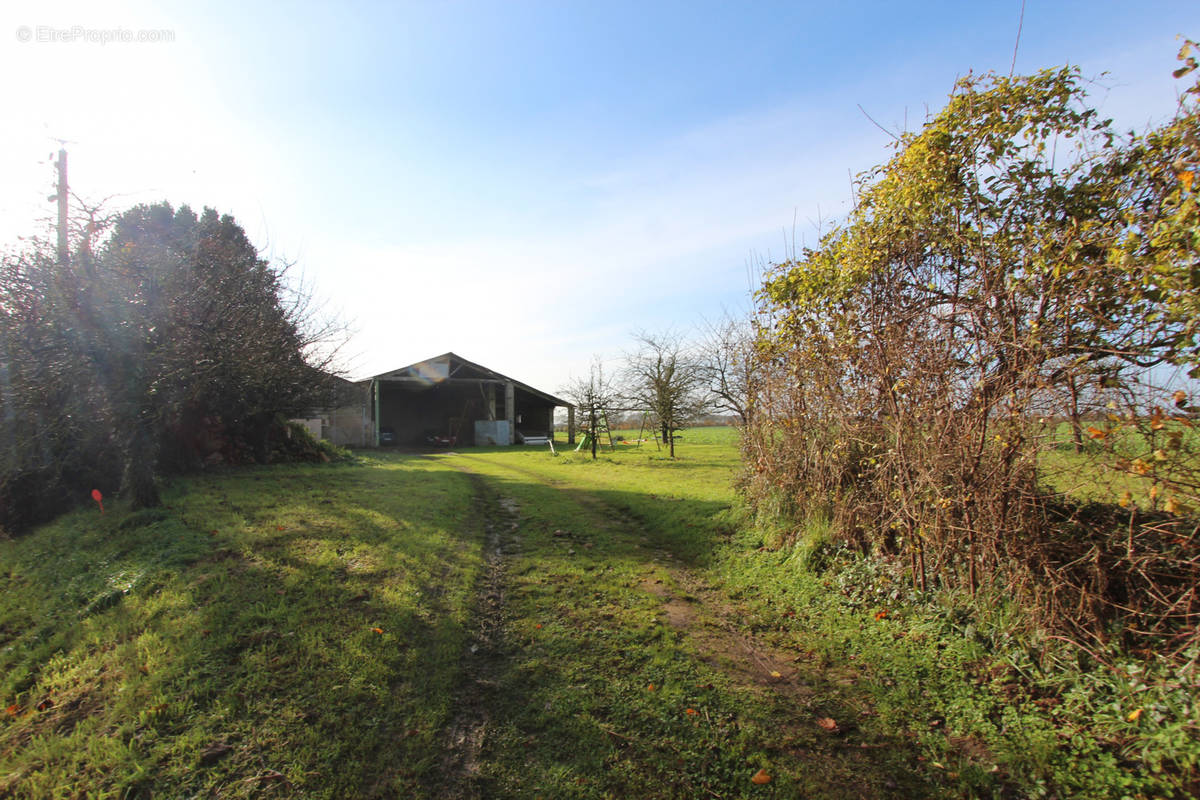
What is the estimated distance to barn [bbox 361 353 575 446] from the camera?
101ft

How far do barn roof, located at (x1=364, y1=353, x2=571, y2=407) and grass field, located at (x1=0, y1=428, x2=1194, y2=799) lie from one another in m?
23.4

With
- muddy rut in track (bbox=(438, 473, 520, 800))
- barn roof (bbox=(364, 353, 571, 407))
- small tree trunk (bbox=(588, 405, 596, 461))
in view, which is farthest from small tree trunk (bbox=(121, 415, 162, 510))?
barn roof (bbox=(364, 353, 571, 407))

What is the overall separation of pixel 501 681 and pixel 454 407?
33789 mm

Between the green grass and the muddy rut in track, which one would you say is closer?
the muddy rut in track

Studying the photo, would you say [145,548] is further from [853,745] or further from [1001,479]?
[1001,479]

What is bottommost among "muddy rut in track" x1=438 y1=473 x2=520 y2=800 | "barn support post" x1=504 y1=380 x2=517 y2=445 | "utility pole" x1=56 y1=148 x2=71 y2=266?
"muddy rut in track" x1=438 y1=473 x2=520 y2=800

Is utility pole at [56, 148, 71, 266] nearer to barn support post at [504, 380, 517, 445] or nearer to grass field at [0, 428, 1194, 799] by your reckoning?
grass field at [0, 428, 1194, 799]

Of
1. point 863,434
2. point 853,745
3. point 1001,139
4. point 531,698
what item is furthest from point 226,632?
point 1001,139

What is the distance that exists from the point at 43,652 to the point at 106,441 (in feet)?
23.6

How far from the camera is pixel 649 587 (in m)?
5.86

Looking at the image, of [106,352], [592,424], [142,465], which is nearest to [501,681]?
[106,352]

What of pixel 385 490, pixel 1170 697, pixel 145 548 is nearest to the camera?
pixel 1170 697

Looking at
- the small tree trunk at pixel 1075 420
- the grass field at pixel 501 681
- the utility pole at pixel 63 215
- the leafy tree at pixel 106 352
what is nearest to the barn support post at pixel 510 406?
the leafy tree at pixel 106 352

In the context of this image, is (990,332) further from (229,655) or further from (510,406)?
(510,406)
